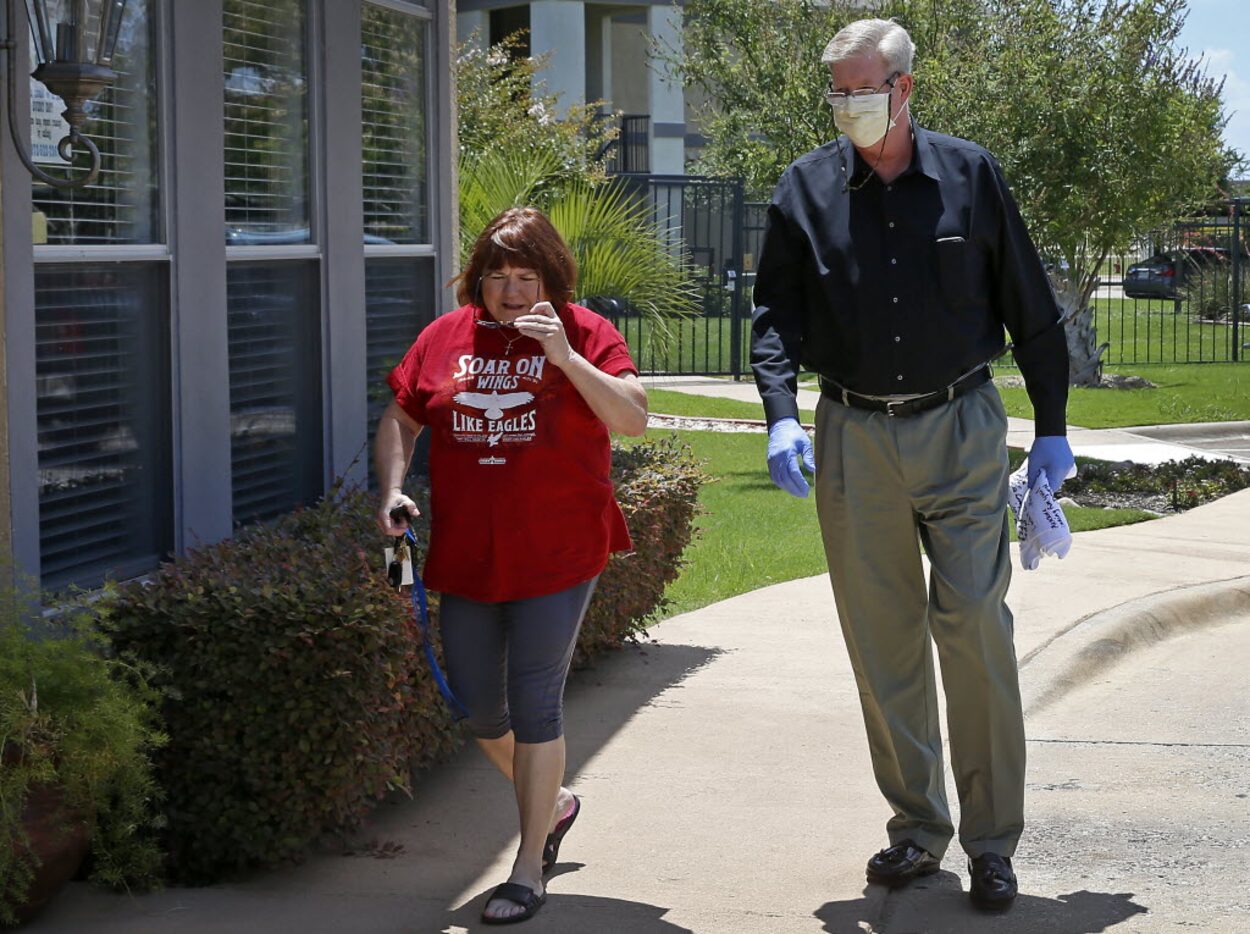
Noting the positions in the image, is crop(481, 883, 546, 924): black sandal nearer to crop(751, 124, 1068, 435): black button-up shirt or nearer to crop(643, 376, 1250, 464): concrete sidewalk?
crop(751, 124, 1068, 435): black button-up shirt

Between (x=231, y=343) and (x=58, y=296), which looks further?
(x=231, y=343)

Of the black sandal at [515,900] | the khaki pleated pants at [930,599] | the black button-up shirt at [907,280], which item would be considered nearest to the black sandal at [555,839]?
the black sandal at [515,900]

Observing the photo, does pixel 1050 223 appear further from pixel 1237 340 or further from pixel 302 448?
pixel 1237 340

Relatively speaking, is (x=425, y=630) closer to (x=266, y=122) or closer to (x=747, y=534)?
(x=266, y=122)

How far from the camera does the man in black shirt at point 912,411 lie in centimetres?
441

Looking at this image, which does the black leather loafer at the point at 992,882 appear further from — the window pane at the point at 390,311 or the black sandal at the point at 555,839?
the window pane at the point at 390,311

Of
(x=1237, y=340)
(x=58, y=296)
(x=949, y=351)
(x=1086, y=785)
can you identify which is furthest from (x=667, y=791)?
(x=1237, y=340)

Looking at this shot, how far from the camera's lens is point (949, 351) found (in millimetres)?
4426

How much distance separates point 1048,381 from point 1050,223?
911 centimetres

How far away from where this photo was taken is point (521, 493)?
4.26 meters

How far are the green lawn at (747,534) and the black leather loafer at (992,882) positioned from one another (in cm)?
338

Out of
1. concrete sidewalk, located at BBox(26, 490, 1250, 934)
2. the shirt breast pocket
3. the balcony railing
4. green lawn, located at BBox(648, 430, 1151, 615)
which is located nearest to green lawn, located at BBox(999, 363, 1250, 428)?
green lawn, located at BBox(648, 430, 1151, 615)

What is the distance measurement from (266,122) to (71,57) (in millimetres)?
1609

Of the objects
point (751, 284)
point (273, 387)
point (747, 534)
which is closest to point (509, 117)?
point (747, 534)
